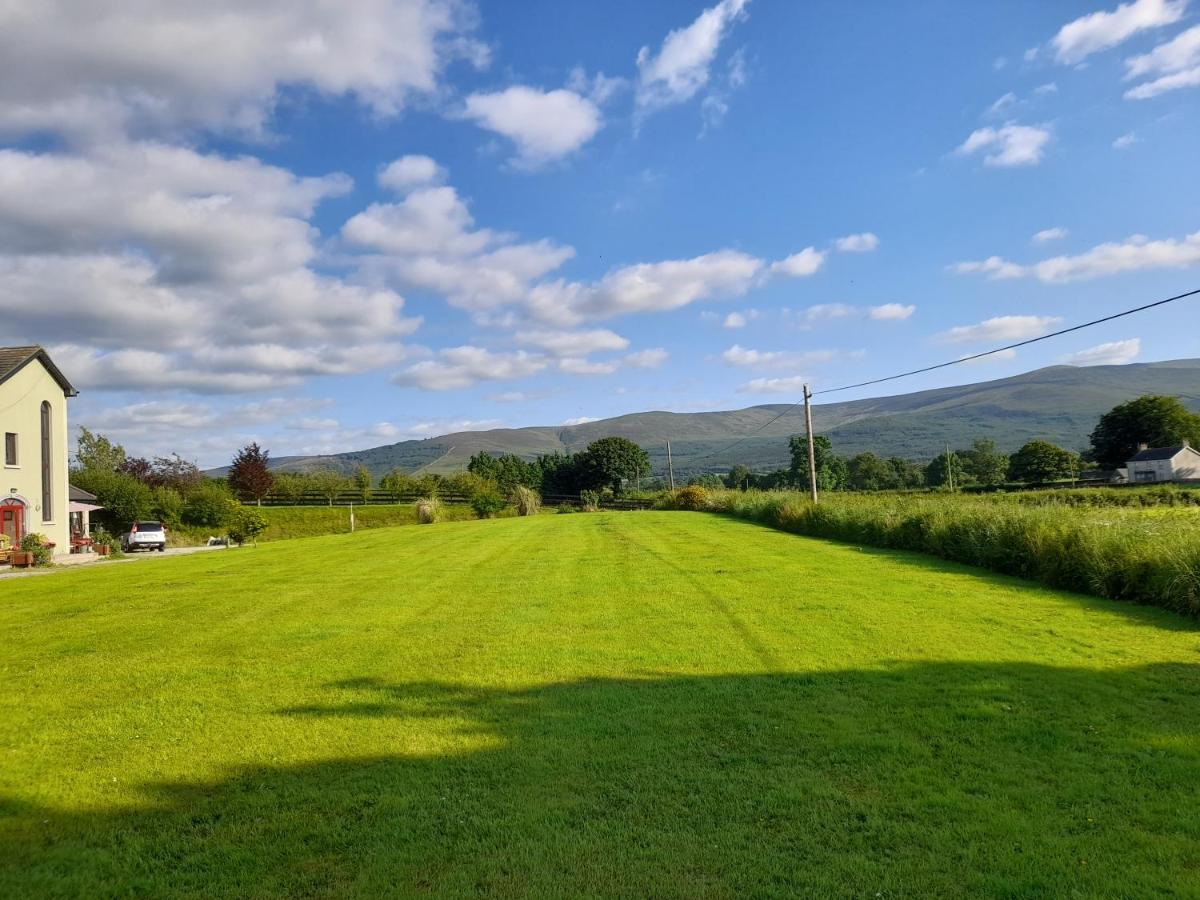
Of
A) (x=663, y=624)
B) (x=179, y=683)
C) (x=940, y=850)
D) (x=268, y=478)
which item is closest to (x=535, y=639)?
(x=663, y=624)

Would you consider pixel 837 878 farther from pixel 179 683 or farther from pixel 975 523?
pixel 975 523

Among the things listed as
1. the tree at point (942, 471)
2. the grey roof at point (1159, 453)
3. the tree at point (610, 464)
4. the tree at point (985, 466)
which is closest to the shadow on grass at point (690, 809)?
the tree at point (610, 464)

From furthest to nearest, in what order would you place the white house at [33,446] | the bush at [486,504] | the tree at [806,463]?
the tree at [806,463]
the bush at [486,504]
the white house at [33,446]

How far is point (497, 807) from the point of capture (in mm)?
4137

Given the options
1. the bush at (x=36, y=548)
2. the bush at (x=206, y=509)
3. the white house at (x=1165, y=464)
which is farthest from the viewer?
the white house at (x=1165, y=464)

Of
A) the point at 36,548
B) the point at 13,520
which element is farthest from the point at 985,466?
the point at 13,520

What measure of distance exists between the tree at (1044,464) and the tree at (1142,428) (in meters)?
3.92

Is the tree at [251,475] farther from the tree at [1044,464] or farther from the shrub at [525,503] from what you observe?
the tree at [1044,464]

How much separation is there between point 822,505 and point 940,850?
22.6m

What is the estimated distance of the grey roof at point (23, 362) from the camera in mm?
26750

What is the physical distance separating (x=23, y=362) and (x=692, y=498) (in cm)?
3544

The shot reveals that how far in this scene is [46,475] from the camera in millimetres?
28688

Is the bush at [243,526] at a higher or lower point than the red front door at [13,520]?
lower

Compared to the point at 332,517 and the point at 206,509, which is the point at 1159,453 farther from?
the point at 206,509
